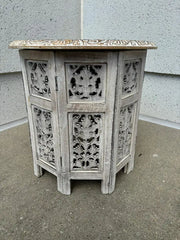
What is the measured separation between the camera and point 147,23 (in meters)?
1.86

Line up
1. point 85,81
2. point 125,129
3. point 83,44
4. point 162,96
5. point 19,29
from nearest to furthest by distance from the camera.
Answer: point 83,44
point 85,81
point 125,129
point 19,29
point 162,96

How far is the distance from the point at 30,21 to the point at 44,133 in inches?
52.1

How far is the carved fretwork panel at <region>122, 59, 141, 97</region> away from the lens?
0.92m

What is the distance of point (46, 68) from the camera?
864 mm

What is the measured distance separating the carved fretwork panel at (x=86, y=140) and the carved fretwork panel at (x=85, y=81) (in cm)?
10

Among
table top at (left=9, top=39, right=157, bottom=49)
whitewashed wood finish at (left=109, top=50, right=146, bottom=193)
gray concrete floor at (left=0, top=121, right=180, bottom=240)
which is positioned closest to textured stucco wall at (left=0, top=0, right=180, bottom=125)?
gray concrete floor at (left=0, top=121, right=180, bottom=240)

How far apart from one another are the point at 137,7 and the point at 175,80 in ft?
2.90

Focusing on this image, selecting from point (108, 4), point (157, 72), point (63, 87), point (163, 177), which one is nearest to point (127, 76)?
point (63, 87)

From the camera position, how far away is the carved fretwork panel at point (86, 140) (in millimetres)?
920

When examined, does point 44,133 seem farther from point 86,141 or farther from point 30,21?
point 30,21

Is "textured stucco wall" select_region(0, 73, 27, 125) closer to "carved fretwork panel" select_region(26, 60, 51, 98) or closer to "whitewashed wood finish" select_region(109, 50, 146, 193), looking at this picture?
"carved fretwork panel" select_region(26, 60, 51, 98)

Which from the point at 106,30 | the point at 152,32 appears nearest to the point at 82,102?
the point at 152,32

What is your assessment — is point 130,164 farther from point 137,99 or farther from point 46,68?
point 46,68

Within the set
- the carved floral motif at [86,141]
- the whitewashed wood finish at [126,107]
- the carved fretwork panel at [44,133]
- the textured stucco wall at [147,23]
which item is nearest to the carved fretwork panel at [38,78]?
the carved fretwork panel at [44,133]
